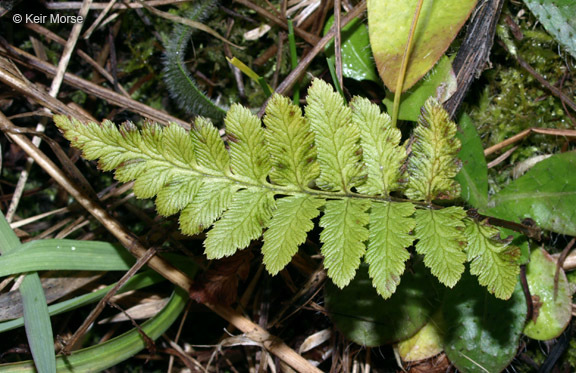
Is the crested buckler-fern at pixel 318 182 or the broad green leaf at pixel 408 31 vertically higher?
the broad green leaf at pixel 408 31

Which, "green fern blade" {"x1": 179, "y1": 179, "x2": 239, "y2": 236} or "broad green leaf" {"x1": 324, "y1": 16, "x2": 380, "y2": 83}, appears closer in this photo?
"green fern blade" {"x1": 179, "y1": 179, "x2": 239, "y2": 236}

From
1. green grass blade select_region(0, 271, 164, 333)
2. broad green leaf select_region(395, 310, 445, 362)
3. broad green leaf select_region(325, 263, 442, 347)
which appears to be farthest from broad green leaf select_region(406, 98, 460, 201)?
green grass blade select_region(0, 271, 164, 333)

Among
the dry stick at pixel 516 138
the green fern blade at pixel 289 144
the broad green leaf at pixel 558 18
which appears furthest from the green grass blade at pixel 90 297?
the broad green leaf at pixel 558 18

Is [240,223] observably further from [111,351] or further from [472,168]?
[472,168]

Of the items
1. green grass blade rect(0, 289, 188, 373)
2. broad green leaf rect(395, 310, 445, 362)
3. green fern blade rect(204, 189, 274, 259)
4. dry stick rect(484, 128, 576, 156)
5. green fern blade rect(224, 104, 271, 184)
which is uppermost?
green fern blade rect(224, 104, 271, 184)

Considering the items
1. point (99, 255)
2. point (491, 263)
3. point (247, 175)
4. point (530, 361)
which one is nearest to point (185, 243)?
point (99, 255)

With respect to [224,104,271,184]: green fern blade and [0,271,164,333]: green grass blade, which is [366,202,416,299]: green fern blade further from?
[0,271,164,333]: green grass blade

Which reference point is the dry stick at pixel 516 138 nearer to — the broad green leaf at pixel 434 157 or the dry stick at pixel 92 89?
the broad green leaf at pixel 434 157
